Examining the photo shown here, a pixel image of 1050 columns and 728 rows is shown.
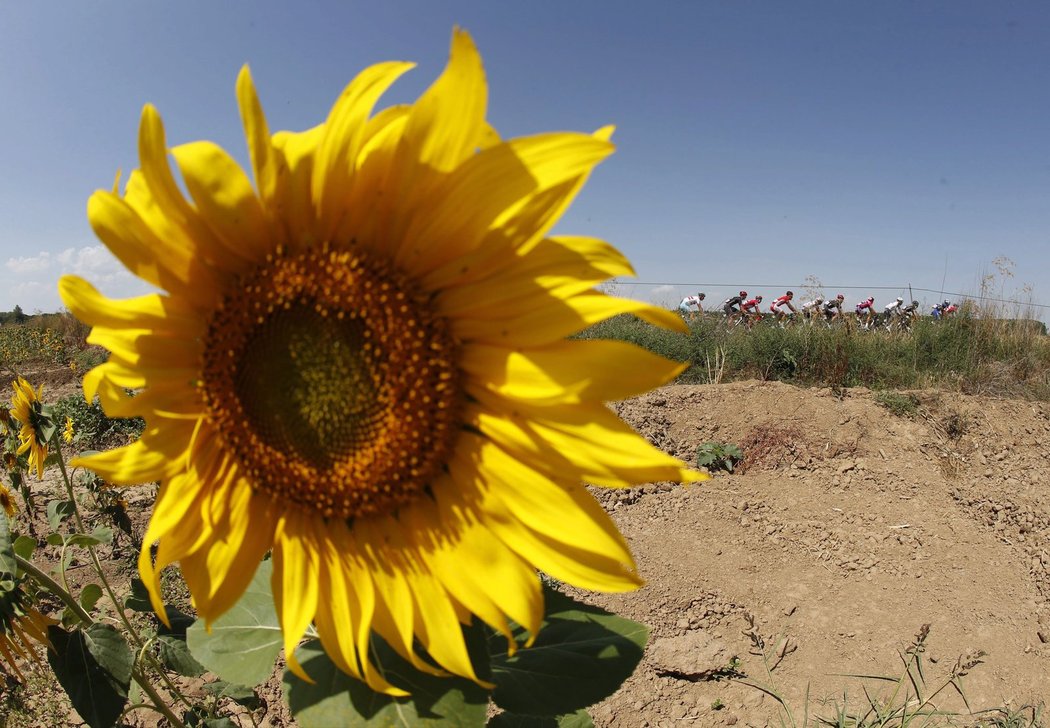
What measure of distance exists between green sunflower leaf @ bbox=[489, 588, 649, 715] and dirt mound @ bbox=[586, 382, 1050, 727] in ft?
8.37

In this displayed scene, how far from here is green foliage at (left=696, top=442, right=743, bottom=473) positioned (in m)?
7.11

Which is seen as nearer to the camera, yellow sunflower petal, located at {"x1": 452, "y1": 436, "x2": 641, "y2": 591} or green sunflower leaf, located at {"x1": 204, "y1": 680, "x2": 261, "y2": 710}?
yellow sunflower petal, located at {"x1": 452, "y1": 436, "x2": 641, "y2": 591}

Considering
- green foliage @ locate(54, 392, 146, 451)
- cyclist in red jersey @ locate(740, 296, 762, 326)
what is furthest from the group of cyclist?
green foliage @ locate(54, 392, 146, 451)

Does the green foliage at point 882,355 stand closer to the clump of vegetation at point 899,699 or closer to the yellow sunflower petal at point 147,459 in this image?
the clump of vegetation at point 899,699

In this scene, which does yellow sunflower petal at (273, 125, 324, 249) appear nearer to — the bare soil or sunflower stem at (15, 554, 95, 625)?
sunflower stem at (15, 554, 95, 625)

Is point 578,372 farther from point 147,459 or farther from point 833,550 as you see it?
point 833,550

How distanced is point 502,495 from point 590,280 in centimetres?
31

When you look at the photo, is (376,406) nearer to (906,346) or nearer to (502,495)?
(502,495)

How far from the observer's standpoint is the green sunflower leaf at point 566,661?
40.0 inches

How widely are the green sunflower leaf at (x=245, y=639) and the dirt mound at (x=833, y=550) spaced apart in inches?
111

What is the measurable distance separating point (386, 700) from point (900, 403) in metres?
8.37

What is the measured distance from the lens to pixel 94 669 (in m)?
1.61

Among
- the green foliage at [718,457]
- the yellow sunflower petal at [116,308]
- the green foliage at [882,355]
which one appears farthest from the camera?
the green foliage at [882,355]

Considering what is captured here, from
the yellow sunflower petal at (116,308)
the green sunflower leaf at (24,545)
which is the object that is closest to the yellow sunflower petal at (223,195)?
the yellow sunflower petal at (116,308)
